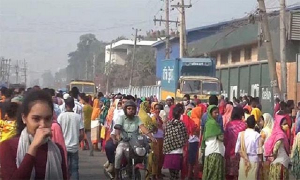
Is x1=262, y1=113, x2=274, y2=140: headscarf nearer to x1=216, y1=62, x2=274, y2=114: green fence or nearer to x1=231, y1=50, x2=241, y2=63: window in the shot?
x1=216, y1=62, x2=274, y2=114: green fence

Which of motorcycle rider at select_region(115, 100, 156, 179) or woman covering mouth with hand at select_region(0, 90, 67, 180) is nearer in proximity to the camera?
woman covering mouth with hand at select_region(0, 90, 67, 180)

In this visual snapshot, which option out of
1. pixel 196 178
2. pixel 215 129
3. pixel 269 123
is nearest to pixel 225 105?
pixel 196 178

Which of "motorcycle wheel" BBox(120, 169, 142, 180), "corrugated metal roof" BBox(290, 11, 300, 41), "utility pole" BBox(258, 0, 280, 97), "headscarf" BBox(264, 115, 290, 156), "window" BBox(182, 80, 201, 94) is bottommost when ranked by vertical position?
"motorcycle wheel" BBox(120, 169, 142, 180)

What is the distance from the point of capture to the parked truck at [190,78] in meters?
28.4

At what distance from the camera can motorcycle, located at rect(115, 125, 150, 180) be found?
1076 centimetres

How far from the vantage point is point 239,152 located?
438 inches

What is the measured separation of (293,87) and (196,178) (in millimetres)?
19084

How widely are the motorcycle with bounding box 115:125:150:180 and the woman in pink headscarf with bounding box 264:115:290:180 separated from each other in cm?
197

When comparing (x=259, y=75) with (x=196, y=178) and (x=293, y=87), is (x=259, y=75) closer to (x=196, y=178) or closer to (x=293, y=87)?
(x=293, y=87)

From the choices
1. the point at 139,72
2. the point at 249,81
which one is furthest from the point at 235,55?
the point at 139,72

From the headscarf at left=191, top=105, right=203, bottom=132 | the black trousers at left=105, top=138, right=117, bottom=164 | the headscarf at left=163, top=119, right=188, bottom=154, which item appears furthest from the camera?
the headscarf at left=191, top=105, right=203, bottom=132

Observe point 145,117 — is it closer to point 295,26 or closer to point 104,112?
point 104,112

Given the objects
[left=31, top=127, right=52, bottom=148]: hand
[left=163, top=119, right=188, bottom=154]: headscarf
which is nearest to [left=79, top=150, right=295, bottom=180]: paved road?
[left=163, top=119, right=188, bottom=154]: headscarf

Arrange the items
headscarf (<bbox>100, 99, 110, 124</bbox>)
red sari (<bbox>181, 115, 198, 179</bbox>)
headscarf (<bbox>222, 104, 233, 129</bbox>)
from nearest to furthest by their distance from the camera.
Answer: red sari (<bbox>181, 115, 198, 179</bbox>)
headscarf (<bbox>222, 104, 233, 129</bbox>)
headscarf (<bbox>100, 99, 110, 124</bbox>)
